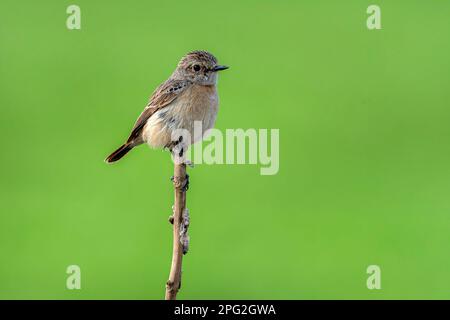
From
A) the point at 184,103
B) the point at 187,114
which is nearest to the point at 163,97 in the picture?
the point at 184,103

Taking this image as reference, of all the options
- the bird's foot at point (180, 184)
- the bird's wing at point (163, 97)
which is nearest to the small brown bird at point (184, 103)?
the bird's wing at point (163, 97)

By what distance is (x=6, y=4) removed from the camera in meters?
19.3

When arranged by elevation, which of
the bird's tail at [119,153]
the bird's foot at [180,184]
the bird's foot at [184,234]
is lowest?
Answer: the bird's foot at [184,234]

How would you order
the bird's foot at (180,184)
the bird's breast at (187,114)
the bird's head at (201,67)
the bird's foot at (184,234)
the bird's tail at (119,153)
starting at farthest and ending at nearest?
the bird's tail at (119,153) < the bird's head at (201,67) < the bird's breast at (187,114) < the bird's foot at (180,184) < the bird's foot at (184,234)

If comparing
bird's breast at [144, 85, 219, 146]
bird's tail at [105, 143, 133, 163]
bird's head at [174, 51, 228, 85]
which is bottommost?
bird's tail at [105, 143, 133, 163]

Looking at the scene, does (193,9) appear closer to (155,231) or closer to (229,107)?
(229,107)

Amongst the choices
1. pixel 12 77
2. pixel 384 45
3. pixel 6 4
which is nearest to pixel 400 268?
pixel 384 45

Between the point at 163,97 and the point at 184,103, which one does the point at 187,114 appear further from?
the point at 163,97

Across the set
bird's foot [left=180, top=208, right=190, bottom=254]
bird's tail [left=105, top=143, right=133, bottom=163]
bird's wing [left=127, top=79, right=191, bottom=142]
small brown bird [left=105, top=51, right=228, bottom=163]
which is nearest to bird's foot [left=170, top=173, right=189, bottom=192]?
bird's foot [left=180, top=208, right=190, bottom=254]

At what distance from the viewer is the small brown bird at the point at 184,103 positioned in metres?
7.64

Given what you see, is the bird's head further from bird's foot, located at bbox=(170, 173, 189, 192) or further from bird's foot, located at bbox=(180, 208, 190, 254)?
bird's foot, located at bbox=(180, 208, 190, 254)

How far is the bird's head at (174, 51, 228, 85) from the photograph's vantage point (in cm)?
777

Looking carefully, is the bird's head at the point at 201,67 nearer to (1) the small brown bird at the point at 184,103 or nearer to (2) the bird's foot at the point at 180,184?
(1) the small brown bird at the point at 184,103

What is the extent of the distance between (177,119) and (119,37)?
1026 centimetres
